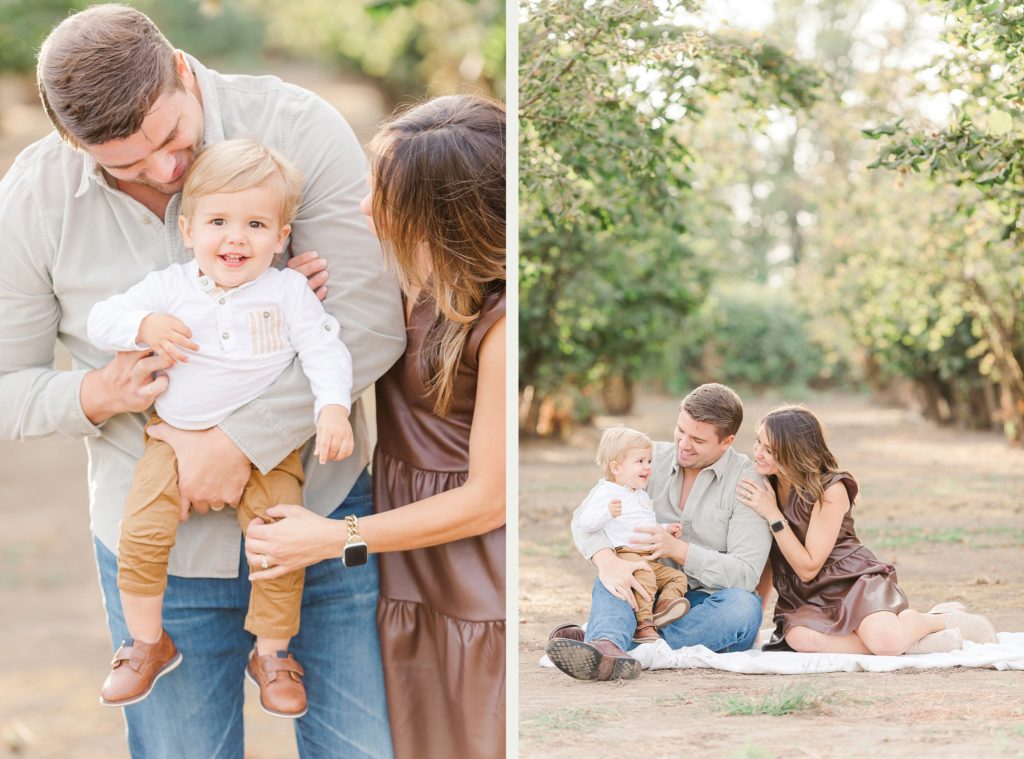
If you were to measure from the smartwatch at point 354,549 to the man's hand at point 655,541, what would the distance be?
76 centimetres

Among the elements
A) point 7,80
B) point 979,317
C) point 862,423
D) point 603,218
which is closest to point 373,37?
point 7,80

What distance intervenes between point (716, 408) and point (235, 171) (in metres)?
1.27

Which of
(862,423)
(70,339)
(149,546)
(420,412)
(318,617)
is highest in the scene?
(70,339)

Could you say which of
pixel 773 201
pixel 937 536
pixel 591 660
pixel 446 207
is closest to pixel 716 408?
pixel 591 660

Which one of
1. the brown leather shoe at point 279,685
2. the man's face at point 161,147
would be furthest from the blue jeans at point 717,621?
the man's face at point 161,147

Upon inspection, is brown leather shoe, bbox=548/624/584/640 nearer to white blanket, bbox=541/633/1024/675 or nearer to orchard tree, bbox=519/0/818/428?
white blanket, bbox=541/633/1024/675

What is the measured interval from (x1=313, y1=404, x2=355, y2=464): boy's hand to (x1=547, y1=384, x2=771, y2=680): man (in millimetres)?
781

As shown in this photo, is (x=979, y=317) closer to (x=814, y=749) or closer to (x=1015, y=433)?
(x=1015, y=433)

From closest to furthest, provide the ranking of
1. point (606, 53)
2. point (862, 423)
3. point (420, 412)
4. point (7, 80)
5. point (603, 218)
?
point (420, 412) < point (606, 53) < point (603, 218) < point (862, 423) < point (7, 80)

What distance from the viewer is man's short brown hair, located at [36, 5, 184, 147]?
1857mm

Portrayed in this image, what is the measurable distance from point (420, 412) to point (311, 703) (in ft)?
2.18

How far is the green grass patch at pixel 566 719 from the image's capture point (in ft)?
7.49

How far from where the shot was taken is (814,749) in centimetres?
216

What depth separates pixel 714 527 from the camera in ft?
8.79
